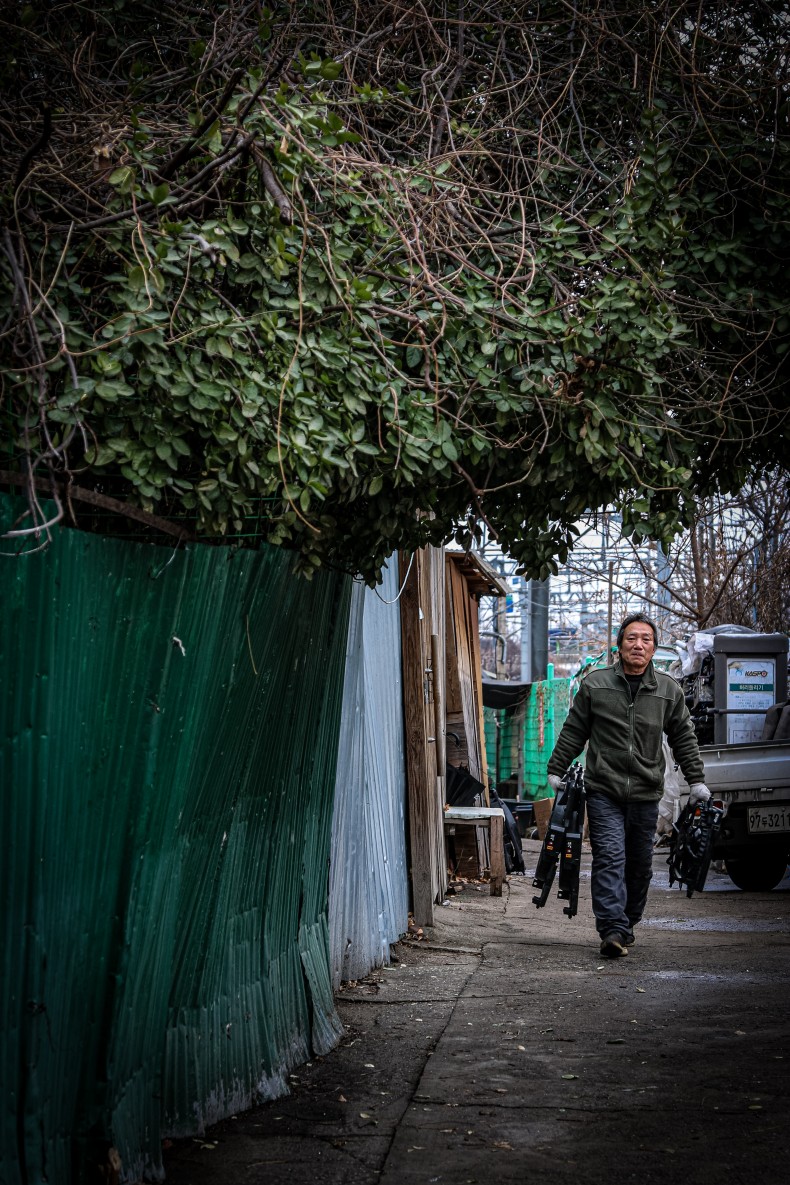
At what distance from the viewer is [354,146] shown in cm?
503

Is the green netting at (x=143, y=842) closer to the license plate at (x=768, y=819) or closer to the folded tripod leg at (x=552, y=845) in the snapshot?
the folded tripod leg at (x=552, y=845)

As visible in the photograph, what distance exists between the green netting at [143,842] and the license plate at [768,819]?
743cm

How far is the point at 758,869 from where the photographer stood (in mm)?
12430

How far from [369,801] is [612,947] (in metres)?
2.00

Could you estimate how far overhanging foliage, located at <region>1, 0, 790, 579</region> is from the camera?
397 centimetres

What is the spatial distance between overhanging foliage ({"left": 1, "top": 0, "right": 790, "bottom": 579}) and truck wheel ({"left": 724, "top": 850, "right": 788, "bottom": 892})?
7.05 meters

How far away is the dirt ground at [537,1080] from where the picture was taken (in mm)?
4074

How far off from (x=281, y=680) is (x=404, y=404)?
1.18m

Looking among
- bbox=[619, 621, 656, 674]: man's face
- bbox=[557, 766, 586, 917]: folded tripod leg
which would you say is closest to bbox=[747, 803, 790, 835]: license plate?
bbox=[557, 766, 586, 917]: folded tripod leg

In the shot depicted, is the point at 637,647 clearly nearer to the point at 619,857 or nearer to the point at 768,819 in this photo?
the point at 619,857

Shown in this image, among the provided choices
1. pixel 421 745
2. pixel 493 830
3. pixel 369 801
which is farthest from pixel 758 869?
pixel 369 801

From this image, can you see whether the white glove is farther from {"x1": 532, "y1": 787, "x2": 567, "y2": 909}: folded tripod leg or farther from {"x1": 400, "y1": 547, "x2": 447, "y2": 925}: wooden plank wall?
{"x1": 400, "y1": 547, "x2": 447, "y2": 925}: wooden plank wall

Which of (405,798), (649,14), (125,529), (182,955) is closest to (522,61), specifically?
(649,14)

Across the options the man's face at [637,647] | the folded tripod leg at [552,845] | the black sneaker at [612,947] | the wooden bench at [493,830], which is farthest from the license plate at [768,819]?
the black sneaker at [612,947]
